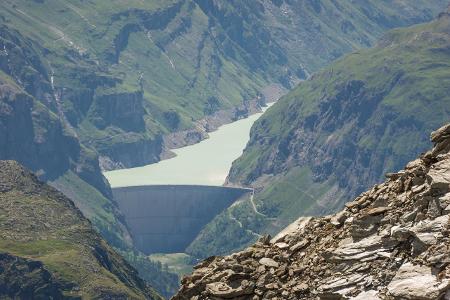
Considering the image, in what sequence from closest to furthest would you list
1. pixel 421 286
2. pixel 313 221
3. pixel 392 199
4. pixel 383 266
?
pixel 421 286 < pixel 383 266 < pixel 392 199 < pixel 313 221

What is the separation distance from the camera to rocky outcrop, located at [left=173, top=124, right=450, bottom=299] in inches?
1890

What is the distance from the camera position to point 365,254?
51.1m

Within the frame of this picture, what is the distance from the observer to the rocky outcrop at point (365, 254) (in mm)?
48000

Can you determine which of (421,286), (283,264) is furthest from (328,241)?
(421,286)

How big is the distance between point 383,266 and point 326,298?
10.3 ft

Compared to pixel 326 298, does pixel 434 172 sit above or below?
above

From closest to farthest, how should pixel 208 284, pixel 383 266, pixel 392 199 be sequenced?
pixel 383 266
pixel 392 199
pixel 208 284

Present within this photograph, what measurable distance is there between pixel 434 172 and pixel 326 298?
22.4ft

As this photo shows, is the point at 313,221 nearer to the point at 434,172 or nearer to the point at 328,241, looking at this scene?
the point at 328,241

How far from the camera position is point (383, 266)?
49906 millimetres

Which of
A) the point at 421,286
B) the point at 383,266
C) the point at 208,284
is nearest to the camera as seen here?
the point at 421,286

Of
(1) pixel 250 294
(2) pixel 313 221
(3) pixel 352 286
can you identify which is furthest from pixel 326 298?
(2) pixel 313 221

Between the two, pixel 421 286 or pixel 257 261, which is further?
pixel 257 261

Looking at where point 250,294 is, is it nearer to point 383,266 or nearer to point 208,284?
point 208,284
